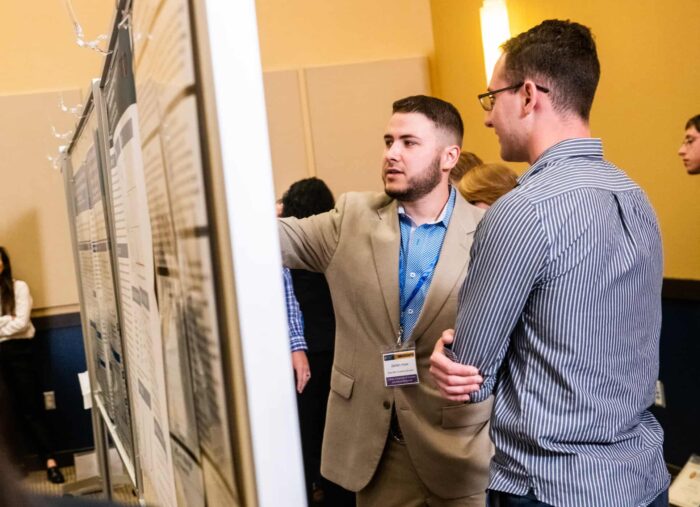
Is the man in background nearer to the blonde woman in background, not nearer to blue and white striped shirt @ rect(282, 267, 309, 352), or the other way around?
the blonde woman in background

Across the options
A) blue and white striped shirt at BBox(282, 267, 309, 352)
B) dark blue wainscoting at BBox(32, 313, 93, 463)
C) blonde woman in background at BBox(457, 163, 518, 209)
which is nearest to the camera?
blonde woman in background at BBox(457, 163, 518, 209)

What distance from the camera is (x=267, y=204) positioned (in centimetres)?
49

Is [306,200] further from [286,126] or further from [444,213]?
[286,126]

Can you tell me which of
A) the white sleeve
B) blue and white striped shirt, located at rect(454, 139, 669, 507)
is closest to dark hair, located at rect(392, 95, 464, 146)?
blue and white striped shirt, located at rect(454, 139, 669, 507)

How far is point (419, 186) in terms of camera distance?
2.49 m

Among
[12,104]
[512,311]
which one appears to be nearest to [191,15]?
[512,311]

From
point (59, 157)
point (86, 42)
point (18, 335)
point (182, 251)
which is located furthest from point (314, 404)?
point (182, 251)

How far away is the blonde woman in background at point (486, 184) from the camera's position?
9.66 feet

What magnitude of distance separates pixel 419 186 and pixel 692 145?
1515 millimetres

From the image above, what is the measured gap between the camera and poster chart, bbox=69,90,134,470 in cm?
145

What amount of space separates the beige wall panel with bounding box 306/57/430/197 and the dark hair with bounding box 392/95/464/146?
3.63m

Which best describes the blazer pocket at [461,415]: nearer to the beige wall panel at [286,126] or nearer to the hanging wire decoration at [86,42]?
the hanging wire decoration at [86,42]

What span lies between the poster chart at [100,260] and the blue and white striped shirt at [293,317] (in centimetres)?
130

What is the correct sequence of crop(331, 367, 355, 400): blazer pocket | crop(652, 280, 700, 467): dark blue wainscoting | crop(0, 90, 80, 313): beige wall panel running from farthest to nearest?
crop(0, 90, 80, 313): beige wall panel
crop(652, 280, 700, 467): dark blue wainscoting
crop(331, 367, 355, 400): blazer pocket
